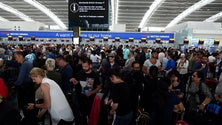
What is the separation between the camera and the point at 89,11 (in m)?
19.7

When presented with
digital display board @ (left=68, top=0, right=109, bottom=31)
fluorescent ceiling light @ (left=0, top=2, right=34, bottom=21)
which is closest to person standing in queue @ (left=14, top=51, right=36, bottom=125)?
digital display board @ (left=68, top=0, right=109, bottom=31)

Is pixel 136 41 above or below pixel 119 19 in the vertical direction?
below

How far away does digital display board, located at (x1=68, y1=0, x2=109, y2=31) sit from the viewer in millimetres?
19719

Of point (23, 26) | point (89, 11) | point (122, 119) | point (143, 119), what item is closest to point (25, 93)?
point (122, 119)

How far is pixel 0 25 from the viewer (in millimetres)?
27656

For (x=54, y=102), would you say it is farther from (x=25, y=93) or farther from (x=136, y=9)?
(x=136, y=9)

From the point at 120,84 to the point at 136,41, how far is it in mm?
19752

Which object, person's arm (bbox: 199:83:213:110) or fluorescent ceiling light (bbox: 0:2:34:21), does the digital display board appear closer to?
person's arm (bbox: 199:83:213:110)

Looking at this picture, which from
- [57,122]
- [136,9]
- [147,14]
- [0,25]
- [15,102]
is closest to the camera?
[57,122]

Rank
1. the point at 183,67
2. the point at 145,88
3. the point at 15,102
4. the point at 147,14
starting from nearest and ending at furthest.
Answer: the point at 145,88 → the point at 15,102 → the point at 183,67 → the point at 147,14

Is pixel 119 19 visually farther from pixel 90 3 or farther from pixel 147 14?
pixel 90 3

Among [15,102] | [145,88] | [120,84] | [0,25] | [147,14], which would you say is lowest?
[15,102]

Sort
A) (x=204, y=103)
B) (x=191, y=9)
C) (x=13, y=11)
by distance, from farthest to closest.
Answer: (x=13, y=11) → (x=191, y=9) → (x=204, y=103)

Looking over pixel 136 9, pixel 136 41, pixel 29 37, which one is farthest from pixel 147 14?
pixel 29 37
